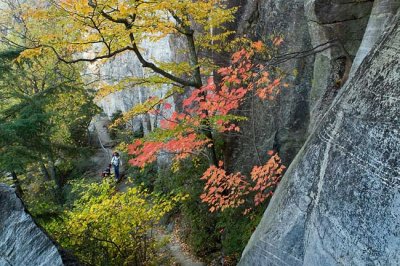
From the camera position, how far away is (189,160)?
31.7 feet

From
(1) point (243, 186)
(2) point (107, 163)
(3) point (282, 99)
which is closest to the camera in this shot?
(1) point (243, 186)

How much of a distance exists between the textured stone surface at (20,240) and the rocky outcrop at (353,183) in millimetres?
2969

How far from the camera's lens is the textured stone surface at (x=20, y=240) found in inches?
171

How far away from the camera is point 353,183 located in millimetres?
2730

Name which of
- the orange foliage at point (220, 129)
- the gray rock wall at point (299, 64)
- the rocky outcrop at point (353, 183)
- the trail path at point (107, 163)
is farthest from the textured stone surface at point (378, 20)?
the trail path at point (107, 163)

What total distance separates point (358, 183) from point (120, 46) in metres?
5.21

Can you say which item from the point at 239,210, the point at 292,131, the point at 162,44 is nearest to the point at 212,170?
the point at 239,210

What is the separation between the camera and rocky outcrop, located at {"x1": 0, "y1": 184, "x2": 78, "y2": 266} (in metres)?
4.35

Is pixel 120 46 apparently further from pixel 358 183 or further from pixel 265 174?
pixel 358 183

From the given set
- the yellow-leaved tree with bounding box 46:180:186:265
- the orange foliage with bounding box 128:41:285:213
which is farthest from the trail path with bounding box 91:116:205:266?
the orange foliage with bounding box 128:41:285:213

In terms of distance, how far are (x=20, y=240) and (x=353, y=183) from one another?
4235mm

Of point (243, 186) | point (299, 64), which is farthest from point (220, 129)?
point (299, 64)

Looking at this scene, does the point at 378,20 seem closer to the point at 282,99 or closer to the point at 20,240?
the point at 282,99

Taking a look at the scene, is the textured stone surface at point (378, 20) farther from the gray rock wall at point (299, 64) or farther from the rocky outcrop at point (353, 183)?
the gray rock wall at point (299, 64)
